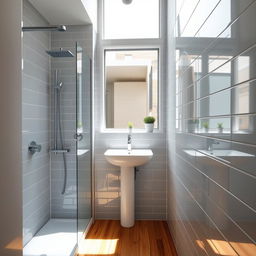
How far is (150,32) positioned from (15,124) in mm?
2536

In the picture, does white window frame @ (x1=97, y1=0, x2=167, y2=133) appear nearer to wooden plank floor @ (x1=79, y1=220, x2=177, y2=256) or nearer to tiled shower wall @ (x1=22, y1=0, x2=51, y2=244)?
tiled shower wall @ (x1=22, y1=0, x2=51, y2=244)

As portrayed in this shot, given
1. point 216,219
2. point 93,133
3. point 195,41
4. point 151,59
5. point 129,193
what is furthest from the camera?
point 151,59

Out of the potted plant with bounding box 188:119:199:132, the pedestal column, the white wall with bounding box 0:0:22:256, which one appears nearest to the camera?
the white wall with bounding box 0:0:22:256

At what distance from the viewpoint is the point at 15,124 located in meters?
0.72

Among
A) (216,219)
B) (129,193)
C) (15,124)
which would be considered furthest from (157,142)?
(15,124)

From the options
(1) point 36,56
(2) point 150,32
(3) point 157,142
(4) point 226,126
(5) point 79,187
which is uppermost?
(2) point 150,32

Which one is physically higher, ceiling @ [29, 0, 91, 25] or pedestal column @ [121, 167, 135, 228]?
ceiling @ [29, 0, 91, 25]

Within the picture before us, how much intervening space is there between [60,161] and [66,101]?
2.43ft

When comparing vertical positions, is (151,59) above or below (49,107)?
above

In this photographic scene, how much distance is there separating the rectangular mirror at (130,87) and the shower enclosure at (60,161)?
49cm

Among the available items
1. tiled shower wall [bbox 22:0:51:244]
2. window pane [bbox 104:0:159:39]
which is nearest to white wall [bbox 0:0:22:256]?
tiled shower wall [bbox 22:0:51:244]

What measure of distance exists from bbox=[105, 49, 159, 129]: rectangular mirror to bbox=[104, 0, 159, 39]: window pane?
8.6 inches

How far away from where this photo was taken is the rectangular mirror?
9.42 ft

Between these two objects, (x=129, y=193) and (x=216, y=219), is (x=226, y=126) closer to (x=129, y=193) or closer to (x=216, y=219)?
(x=216, y=219)
